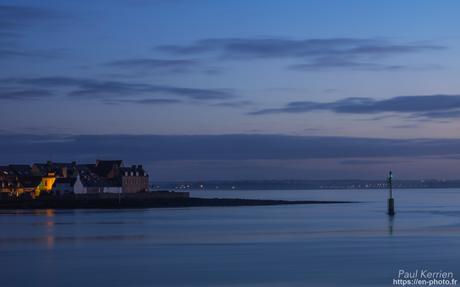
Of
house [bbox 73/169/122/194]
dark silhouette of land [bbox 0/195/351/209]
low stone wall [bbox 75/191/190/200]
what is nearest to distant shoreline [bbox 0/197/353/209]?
dark silhouette of land [bbox 0/195/351/209]

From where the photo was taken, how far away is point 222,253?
3603cm

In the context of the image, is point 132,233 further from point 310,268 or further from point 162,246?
point 310,268

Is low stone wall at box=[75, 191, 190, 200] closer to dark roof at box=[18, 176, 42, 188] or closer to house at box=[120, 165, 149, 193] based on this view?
house at box=[120, 165, 149, 193]

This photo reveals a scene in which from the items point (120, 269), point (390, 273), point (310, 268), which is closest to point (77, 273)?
point (120, 269)

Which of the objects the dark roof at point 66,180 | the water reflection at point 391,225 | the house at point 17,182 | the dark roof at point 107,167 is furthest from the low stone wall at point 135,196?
the water reflection at point 391,225

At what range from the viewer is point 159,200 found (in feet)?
319

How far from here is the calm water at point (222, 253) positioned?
91.8ft

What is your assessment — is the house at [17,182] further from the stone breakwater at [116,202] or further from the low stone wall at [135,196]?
the stone breakwater at [116,202]

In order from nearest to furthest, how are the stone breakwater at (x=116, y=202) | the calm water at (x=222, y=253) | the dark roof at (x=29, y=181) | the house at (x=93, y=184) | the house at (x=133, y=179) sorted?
1. the calm water at (x=222, y=253)
2. the stone breakwater at (x=116, y=202)
3. the house at (x=93, y=184)
4. the dark roof at (x=29, y=181)
5. the house at (x=133, y=179)

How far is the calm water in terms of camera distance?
2797cm

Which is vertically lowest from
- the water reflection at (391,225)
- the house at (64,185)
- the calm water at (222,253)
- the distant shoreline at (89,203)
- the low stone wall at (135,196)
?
the calm water at (222,253)

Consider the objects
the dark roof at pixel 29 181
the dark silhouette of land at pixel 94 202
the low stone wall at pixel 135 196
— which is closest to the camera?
the dark silhouette of land at pixel 94 202

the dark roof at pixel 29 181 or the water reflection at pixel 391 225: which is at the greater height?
the dark roof at pixel 29 181

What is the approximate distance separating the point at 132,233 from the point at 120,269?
18287 millimetres
